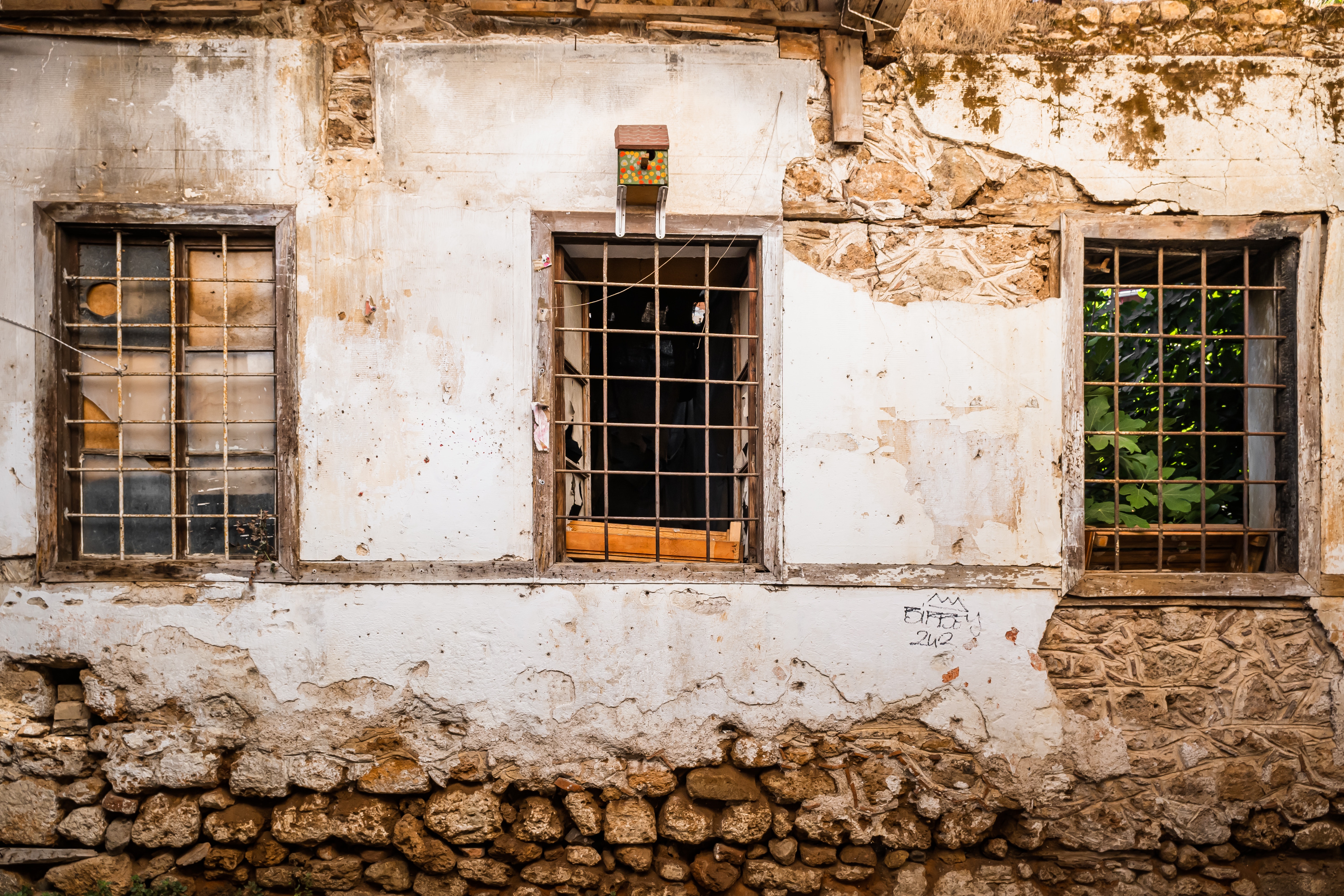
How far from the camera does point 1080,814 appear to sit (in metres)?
3.58

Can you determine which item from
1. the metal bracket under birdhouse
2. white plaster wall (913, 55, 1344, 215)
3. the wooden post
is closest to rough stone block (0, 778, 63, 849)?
the metal bracket under birdhouse

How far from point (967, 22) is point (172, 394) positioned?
4.07 m

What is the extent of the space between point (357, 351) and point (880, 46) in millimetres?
2797

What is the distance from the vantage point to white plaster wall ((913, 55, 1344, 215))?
3656 millimetres

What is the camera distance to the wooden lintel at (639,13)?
11.7 feet

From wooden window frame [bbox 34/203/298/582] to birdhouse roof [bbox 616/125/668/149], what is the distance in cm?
154

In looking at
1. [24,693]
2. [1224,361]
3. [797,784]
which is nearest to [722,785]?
[797,784]

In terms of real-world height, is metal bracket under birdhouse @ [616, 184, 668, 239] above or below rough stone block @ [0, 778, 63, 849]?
above

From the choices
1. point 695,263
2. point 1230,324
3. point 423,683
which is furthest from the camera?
point 1230,324

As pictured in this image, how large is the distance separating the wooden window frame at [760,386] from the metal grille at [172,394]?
4.16 feet

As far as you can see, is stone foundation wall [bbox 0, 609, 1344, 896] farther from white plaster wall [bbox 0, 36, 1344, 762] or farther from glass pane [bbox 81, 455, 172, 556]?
glass pane [bbox 81, 455, 172, 556]

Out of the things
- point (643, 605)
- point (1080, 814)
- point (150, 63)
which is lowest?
point (1080, 814)

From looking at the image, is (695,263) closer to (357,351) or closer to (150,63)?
(357,351)

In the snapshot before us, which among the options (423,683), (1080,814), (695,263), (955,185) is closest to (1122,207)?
(955,185)
